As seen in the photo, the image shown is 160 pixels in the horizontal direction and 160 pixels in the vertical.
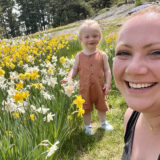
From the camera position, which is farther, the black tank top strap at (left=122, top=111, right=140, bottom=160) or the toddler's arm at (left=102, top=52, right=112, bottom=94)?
the toddler's arm at (left=102, top=52, right=112, bottom=94)

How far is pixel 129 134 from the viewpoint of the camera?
120 cm

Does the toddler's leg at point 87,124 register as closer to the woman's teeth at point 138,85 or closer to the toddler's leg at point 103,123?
the toddler's leg at point 103,123

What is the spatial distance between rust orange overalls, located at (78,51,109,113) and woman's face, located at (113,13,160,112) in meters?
2.02

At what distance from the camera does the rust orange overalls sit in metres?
2.92

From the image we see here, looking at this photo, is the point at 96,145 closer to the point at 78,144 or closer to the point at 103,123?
the point at 78,144

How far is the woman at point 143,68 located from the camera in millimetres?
781

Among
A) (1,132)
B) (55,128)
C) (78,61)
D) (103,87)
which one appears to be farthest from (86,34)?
(1,132)

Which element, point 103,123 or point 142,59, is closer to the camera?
point 142,59

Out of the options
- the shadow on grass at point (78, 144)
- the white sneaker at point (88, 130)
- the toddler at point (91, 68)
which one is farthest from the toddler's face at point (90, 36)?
the shadow on grass at point (78, 144)

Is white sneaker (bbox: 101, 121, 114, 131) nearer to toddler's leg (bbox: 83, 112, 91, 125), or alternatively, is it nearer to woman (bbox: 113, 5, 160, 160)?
toddler's leg (bbox: 83, 112, 91, 125)

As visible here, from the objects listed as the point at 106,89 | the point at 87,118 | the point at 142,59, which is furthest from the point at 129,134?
the point at 87,118

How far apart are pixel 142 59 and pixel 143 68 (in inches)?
1.5

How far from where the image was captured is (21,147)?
6.12ft

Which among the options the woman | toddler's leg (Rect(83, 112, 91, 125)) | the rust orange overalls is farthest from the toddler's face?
the woman
